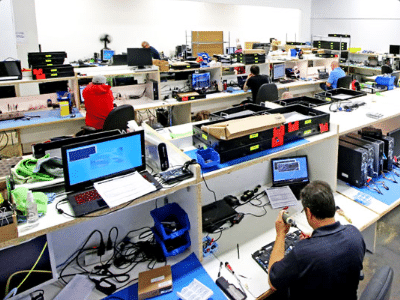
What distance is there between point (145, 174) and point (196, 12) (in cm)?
977

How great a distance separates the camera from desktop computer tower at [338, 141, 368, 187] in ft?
8.30

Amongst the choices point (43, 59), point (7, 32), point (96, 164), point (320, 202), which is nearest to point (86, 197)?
point (96, 164)

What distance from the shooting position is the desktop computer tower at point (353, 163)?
2531mm

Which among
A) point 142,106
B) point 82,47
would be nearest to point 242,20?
point 82,47

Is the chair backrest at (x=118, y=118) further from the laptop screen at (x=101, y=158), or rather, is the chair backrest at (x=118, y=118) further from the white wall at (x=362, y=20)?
the white wall at (x=362, y=20)

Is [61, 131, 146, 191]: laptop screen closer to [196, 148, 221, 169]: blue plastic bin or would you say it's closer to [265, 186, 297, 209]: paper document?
[196, 148, 221, 169]: blue plastic bin

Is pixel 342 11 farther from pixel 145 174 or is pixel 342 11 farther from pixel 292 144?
pixel 145 174

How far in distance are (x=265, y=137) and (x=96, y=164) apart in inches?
40.3

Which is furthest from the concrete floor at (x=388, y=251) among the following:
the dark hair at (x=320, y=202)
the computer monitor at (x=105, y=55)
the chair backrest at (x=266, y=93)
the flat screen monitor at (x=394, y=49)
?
the computer monitor at (x=105, y=55)

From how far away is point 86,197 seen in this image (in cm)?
157

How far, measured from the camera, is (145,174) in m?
1.78

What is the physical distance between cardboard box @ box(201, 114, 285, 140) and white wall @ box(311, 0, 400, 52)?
9265mm

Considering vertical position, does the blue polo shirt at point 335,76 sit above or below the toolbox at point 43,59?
below

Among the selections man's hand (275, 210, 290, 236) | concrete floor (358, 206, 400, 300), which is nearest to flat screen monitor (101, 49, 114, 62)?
concrete floor (358, 206, 400, 300)
